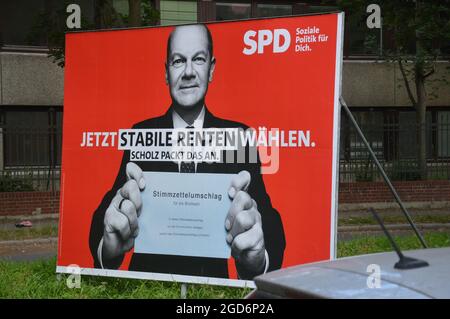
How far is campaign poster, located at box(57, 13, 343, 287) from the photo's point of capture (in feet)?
19.5

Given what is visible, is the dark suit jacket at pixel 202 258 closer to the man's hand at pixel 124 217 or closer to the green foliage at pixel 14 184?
the man's hand at pixel 124 217

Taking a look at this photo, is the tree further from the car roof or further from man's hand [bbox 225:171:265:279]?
the car roof

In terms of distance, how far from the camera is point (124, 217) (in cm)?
662

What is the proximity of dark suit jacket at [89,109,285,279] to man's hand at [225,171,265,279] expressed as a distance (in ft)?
0.18

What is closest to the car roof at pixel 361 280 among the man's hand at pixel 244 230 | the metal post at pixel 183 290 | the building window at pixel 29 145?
the man's hand at pixel 244 230

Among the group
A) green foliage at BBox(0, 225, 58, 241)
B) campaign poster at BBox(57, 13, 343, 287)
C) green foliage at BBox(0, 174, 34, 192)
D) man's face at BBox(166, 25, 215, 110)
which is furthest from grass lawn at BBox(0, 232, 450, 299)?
green foliage at BBox(0, 174, 34, 192)

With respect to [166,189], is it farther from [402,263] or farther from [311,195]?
[402,263]

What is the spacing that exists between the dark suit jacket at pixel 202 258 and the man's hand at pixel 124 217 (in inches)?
2.8

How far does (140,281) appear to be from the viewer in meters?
6.89

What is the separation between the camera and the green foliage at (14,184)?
16.6 metres

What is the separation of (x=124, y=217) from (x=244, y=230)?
1.30 meters

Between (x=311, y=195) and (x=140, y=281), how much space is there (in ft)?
7.02
